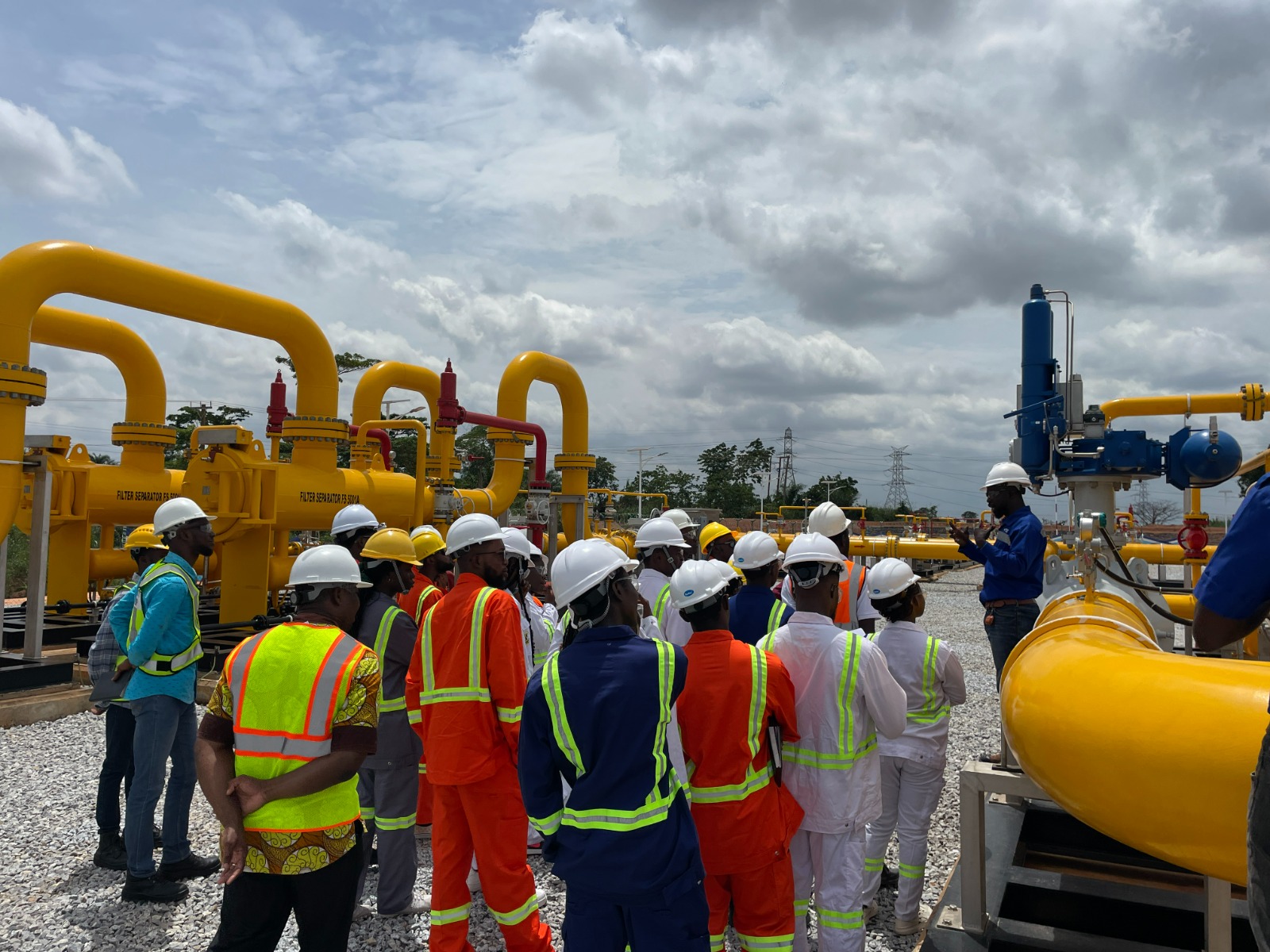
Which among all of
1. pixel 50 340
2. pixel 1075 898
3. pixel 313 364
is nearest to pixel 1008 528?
pixel 1075 898

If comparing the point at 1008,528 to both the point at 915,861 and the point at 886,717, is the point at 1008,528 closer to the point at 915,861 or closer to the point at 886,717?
the point at 915,861

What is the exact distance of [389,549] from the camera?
4391 millimetres

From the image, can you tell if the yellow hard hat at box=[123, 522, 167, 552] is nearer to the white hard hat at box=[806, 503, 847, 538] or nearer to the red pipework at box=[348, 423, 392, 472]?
the white hard hat at box=[806, 503, 847, 538]

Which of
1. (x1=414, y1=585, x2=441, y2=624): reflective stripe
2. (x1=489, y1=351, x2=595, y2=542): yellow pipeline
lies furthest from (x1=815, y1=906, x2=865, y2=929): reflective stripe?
(x1=489, y1=351, x2=595, y2=542): yellow pipeline

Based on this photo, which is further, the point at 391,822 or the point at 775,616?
the point at 391,822

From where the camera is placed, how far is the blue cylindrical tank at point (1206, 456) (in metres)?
5.75

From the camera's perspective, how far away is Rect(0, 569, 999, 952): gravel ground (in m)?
3.95

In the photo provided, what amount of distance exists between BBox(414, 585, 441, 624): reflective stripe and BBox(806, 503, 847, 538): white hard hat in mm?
2471

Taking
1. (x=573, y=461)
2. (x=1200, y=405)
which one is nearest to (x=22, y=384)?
(x=573, y=461)

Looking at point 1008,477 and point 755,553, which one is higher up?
point 1008,477

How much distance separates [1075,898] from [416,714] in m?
3.09

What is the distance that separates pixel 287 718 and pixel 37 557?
716 centimetres

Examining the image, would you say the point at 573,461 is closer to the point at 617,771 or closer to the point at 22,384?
the point at 22,384

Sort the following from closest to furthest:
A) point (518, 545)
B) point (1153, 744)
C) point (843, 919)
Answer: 1. point (1153, 744)
2. point (843, 919)
3. point (518, 545)
